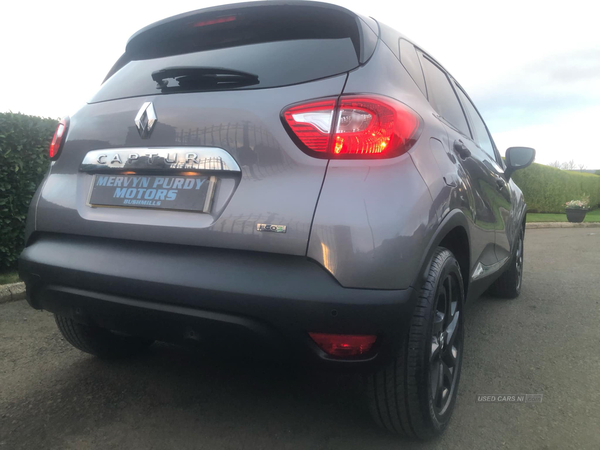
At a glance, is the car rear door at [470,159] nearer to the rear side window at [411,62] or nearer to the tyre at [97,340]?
the rear side window at [411,62]

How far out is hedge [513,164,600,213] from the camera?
2188 cm

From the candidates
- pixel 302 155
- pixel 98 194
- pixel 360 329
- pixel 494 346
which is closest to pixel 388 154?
pixel 302 155

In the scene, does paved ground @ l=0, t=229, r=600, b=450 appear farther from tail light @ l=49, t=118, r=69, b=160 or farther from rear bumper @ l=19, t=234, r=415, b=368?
tail light @ l=49, t=118, r=69, b=160

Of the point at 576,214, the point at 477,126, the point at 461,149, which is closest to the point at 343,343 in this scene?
the point at 461,149

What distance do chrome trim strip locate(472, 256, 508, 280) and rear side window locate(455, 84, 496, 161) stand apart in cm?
75

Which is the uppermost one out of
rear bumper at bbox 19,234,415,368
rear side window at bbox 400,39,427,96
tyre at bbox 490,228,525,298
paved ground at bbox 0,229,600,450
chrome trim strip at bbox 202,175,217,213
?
rear side window at bbox 400,39,427,96

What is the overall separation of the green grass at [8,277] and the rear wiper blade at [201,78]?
2923 millimetres

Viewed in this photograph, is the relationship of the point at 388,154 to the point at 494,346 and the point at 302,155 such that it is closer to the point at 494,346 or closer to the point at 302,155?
the point at 302,155

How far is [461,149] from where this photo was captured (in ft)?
7.45

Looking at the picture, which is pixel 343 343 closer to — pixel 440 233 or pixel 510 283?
pixel 440 233

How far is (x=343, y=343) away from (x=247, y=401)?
87cm

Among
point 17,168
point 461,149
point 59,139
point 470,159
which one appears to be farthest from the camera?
point 17,168

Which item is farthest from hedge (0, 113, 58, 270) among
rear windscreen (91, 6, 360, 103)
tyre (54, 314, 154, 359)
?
rear windscreen (91, 6, 360, 103)

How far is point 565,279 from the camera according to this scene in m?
5.28
